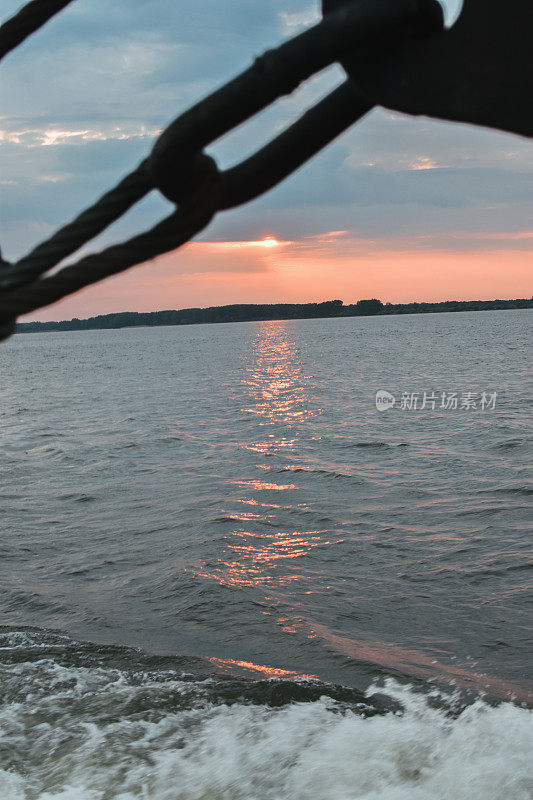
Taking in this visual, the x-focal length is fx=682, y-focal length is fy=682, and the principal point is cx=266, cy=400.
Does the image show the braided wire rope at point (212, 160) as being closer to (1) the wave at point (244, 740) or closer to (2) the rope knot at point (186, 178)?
(2) the rope knot at point (186, 178)

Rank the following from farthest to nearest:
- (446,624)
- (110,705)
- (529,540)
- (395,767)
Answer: (529,540), (446,624), (110,705), (395,767)

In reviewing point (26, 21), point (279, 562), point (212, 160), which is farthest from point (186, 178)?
point (279, 562)

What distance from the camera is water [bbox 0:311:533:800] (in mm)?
5398

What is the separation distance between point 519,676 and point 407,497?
662 cm

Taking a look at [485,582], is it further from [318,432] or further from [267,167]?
[318,432]

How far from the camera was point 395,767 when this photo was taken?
5.31m

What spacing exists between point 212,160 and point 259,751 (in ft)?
18.1

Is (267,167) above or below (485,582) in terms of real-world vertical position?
above

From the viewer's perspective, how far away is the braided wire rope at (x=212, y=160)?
1.02m

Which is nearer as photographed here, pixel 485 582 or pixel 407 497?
pixel 485 582

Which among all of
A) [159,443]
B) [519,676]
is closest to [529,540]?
[519,676]

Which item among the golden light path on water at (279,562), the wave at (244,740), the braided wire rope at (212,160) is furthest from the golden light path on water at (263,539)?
the braided wire rope at (212,160)

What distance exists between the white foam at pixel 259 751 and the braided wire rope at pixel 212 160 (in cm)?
499

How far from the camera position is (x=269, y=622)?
8234mm
